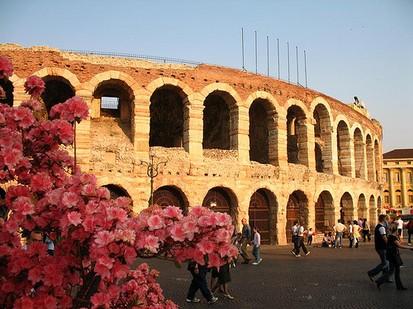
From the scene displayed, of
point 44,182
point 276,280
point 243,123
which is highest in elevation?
point 243,123

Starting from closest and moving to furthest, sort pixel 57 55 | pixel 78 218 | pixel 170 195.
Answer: pixel 78 218 < pixel 57 55 < pixel 170 195

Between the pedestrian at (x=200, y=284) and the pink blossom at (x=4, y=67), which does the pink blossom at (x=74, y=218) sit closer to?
the pink blossom at (x=4, y=67)

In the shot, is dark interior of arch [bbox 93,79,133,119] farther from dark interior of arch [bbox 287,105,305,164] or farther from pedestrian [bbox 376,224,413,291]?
pedestrian [bbox 376,224,413,291]

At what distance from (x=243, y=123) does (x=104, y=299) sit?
1915 centimetres

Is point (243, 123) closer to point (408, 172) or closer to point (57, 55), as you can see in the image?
point (57, 55)

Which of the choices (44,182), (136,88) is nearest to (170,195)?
(136,88)

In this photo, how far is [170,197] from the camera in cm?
2072

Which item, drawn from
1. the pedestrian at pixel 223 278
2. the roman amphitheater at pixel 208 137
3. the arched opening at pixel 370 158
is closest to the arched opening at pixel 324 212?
the roman amphitheater at pixel 208 137

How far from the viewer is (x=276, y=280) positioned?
36.8 feet

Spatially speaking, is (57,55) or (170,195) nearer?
(57,55)

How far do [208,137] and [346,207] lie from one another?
1036cm

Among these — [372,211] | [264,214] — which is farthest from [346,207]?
[264,214]

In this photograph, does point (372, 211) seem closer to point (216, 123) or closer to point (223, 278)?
point (216, 123)

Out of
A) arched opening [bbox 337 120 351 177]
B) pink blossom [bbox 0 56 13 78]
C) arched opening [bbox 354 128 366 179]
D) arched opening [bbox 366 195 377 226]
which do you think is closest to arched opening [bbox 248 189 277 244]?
arched opening [bbox 337 120 351 177]
